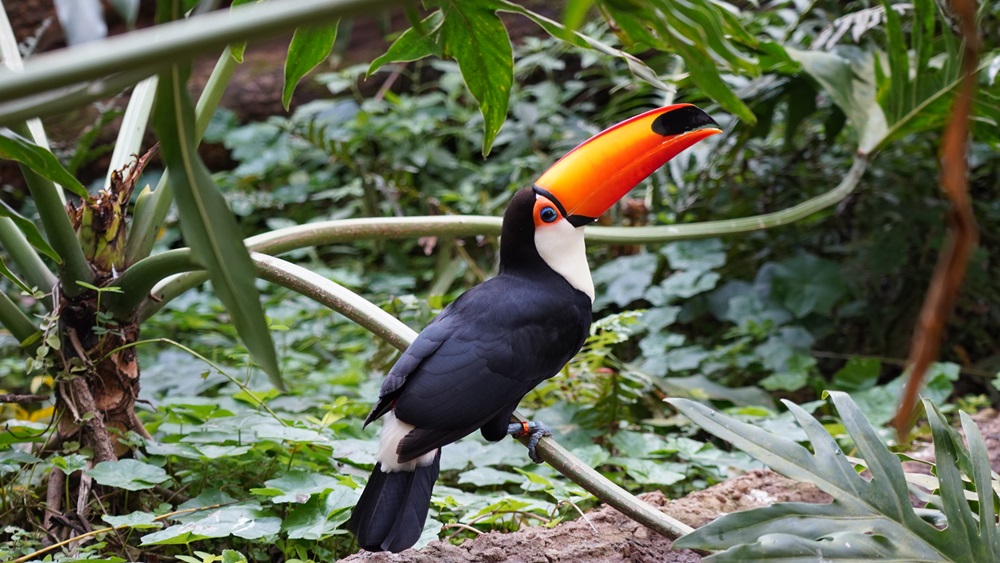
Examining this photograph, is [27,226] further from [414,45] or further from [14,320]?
[414,45]

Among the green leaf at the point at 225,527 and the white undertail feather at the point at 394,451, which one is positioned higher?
the white undertail feather at the point at 394,451

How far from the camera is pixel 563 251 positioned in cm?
187

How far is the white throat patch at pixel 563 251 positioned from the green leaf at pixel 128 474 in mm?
893

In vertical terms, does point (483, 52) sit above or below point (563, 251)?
above

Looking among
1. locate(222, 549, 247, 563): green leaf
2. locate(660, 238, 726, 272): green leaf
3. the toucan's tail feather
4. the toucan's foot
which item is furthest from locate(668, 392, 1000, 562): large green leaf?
locate(660, 238, 726, 272): green leaf

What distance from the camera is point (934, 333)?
622mm

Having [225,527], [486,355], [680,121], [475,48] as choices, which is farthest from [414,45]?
[225,527]

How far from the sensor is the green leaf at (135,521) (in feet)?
5.09

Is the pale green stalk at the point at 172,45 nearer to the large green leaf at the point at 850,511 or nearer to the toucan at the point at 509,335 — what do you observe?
the large green leaf at the point at 850,511

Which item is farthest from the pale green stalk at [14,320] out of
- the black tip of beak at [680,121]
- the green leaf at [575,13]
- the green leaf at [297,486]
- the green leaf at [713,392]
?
the green leaf at [713,392]

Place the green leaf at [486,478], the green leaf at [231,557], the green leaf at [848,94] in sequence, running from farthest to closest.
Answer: the green leaf at [848,94] → the green leaf at [486,478] → the green leaf at [231,557]

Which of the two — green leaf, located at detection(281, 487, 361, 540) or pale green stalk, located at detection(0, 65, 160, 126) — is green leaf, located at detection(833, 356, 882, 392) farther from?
pale green stalk, located at detection(0, 65, 160, 126)

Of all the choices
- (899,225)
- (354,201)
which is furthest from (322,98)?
(899,225)

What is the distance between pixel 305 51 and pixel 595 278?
1654 millimetres
